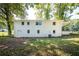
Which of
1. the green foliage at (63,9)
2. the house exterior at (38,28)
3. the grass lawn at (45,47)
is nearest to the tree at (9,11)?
the house exterior at (38,28)

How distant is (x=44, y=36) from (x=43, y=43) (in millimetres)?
84

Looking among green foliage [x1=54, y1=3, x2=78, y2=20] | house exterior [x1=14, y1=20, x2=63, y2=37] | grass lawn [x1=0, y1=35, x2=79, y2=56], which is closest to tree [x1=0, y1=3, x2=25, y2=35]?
house exterior [x1=14, y1=20, x2=63, y2=37]

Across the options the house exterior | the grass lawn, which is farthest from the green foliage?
the grass lawn

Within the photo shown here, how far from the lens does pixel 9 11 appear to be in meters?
2.99

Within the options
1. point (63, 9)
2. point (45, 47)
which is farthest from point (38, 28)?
point (63, 9)

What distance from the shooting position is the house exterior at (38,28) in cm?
296

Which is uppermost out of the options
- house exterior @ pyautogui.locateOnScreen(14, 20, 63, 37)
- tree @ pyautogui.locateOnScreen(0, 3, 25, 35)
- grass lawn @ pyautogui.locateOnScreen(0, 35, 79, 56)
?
tree @ pyautogui.locateOnScreen(0, 3, 25, 35)

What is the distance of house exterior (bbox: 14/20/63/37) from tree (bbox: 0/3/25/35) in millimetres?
76

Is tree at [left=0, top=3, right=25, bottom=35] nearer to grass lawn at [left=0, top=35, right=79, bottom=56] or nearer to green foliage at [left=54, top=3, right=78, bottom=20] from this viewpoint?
grass lawn at [left=0, top=35, right=79, bottom=56]

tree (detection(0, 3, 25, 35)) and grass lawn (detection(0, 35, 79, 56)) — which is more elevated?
tree (detection(0, 3, 25, 35))

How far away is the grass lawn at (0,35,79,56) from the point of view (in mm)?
2953

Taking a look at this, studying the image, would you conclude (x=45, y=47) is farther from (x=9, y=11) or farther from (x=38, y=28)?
(x=9, y=11)

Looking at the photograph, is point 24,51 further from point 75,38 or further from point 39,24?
point 75,38

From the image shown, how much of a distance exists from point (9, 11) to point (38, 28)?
15.8 inches
